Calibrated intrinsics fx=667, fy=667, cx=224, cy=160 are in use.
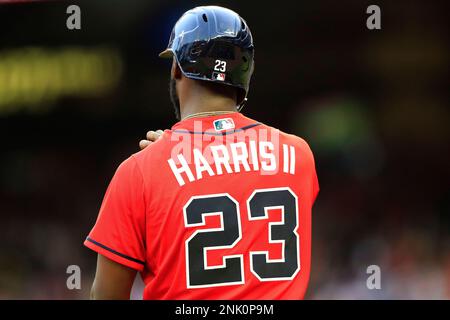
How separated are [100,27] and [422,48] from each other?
3877 millimetres

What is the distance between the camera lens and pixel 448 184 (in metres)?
8.29

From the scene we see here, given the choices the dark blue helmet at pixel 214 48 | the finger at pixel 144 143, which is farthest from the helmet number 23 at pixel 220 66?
the finger at pixel 144 143

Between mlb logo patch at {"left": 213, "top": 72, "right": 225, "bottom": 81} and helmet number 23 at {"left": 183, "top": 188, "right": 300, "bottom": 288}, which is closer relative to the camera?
helmet number 23 at {"left": 183, "top": 188, "right": 300, "bottom": 288}

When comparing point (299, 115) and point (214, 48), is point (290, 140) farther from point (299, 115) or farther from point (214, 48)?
point (299, 115)

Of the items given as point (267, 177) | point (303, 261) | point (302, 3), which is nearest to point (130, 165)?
point (267, 177)

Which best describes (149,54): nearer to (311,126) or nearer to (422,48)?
(311,126)

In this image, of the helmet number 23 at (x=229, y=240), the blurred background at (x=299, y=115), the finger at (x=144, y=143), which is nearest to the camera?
the helmet number 23 at (x=229, y=240)

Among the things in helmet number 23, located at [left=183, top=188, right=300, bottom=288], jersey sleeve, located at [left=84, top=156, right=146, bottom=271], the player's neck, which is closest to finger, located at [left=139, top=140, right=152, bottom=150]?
the player's neck

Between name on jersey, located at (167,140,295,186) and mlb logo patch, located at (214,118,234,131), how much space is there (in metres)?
0.08

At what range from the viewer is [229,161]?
2.24 m

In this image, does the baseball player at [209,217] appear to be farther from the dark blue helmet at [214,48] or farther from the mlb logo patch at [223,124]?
the dark blue helmet at [214,48]

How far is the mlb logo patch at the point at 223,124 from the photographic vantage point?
7.64ft

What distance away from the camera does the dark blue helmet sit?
241 centimetres

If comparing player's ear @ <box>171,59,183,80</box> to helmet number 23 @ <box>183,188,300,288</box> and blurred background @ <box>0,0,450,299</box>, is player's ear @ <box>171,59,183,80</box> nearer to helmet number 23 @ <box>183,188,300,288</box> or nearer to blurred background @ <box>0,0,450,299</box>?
helmet number 23 @ <box>183,188,300,288</box>
